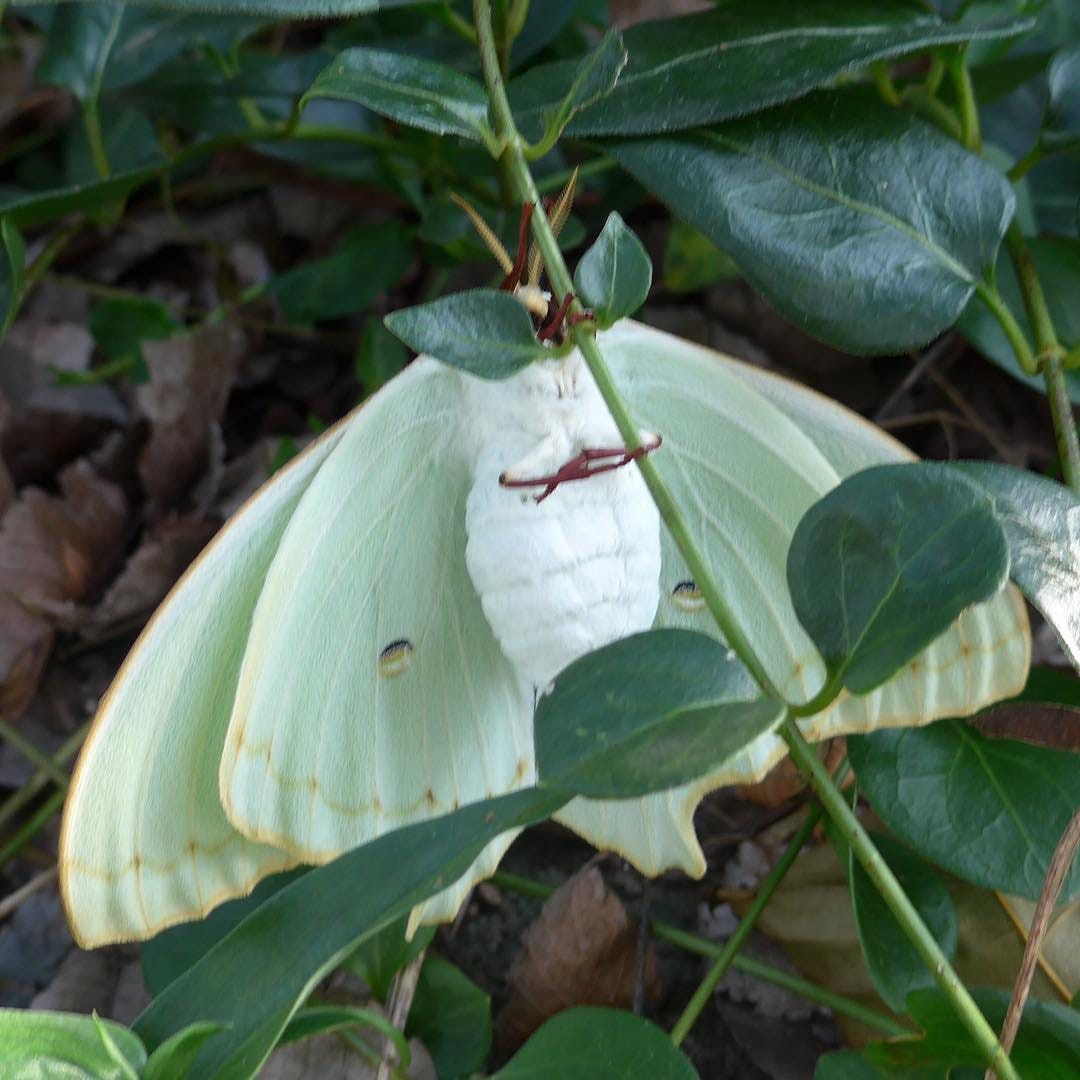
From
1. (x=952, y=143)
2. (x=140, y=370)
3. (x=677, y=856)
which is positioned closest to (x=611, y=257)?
(x=952, y=143)

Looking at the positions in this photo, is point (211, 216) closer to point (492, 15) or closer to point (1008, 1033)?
point (492, 15)

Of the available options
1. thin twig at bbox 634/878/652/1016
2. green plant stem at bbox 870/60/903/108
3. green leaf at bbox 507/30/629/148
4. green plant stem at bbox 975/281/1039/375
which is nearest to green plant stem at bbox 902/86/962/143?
green plant stem at bbox 870/60/903/108

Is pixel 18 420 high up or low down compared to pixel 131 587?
up

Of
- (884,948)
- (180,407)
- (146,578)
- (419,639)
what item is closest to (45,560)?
(146,578)

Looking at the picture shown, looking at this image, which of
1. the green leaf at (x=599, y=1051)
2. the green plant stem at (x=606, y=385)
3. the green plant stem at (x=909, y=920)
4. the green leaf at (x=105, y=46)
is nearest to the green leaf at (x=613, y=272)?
the green plant stem at (x=606, y=385)

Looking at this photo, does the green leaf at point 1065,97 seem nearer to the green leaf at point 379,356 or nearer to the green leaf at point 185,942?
the green leaf at point 379,356

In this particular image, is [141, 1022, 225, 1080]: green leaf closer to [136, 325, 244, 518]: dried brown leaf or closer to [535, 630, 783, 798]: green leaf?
[535, 630, 783, 798]: green leaf
